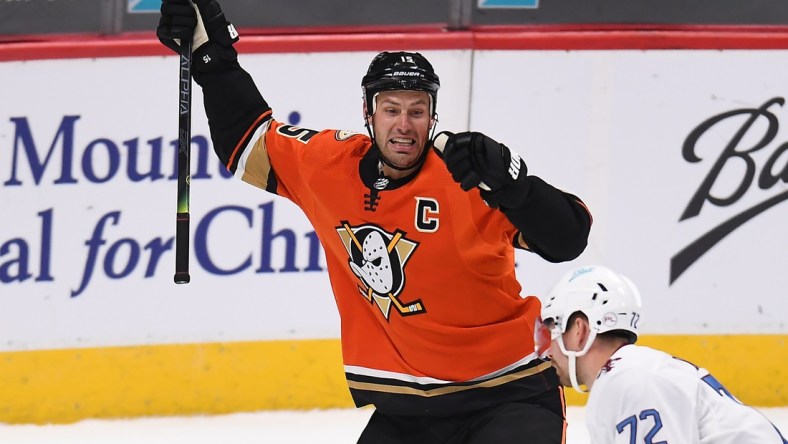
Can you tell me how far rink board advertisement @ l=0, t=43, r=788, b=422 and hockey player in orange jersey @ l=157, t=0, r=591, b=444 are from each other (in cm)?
170

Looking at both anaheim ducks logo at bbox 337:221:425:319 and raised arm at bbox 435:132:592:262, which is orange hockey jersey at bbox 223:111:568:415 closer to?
anaheim ducks logo at bbox 337:221:425:319

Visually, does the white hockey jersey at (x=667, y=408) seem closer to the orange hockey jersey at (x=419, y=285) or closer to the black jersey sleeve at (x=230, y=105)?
the orange hockey jersey at (x=419, y=285)

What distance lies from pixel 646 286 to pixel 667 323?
16cm

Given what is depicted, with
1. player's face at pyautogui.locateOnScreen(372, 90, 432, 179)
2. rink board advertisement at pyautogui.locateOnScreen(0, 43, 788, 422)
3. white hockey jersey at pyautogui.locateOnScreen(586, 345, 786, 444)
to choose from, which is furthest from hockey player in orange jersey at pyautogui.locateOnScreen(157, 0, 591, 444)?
rink board advertisement at pyautogui.locateOnScreen(0, 43, 788, 422)

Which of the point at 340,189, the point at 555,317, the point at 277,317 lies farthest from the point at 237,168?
the point at 277,317

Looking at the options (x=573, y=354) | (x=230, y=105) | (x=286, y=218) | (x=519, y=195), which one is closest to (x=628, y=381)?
(x=573, y=354)

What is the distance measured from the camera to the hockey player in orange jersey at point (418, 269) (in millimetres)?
3367

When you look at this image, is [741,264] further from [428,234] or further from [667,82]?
[428,234]

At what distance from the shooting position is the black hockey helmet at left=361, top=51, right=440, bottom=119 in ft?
11.2

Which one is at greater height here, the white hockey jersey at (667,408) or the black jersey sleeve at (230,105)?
the black jersey sleeve at (230,105)

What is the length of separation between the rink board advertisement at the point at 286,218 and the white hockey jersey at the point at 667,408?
273 centimetres

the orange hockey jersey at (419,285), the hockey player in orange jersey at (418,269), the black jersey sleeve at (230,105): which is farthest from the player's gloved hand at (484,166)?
the black jersey sleeve at (230,105)

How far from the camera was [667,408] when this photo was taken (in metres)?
2.60

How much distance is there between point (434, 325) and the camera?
3.43 metres
